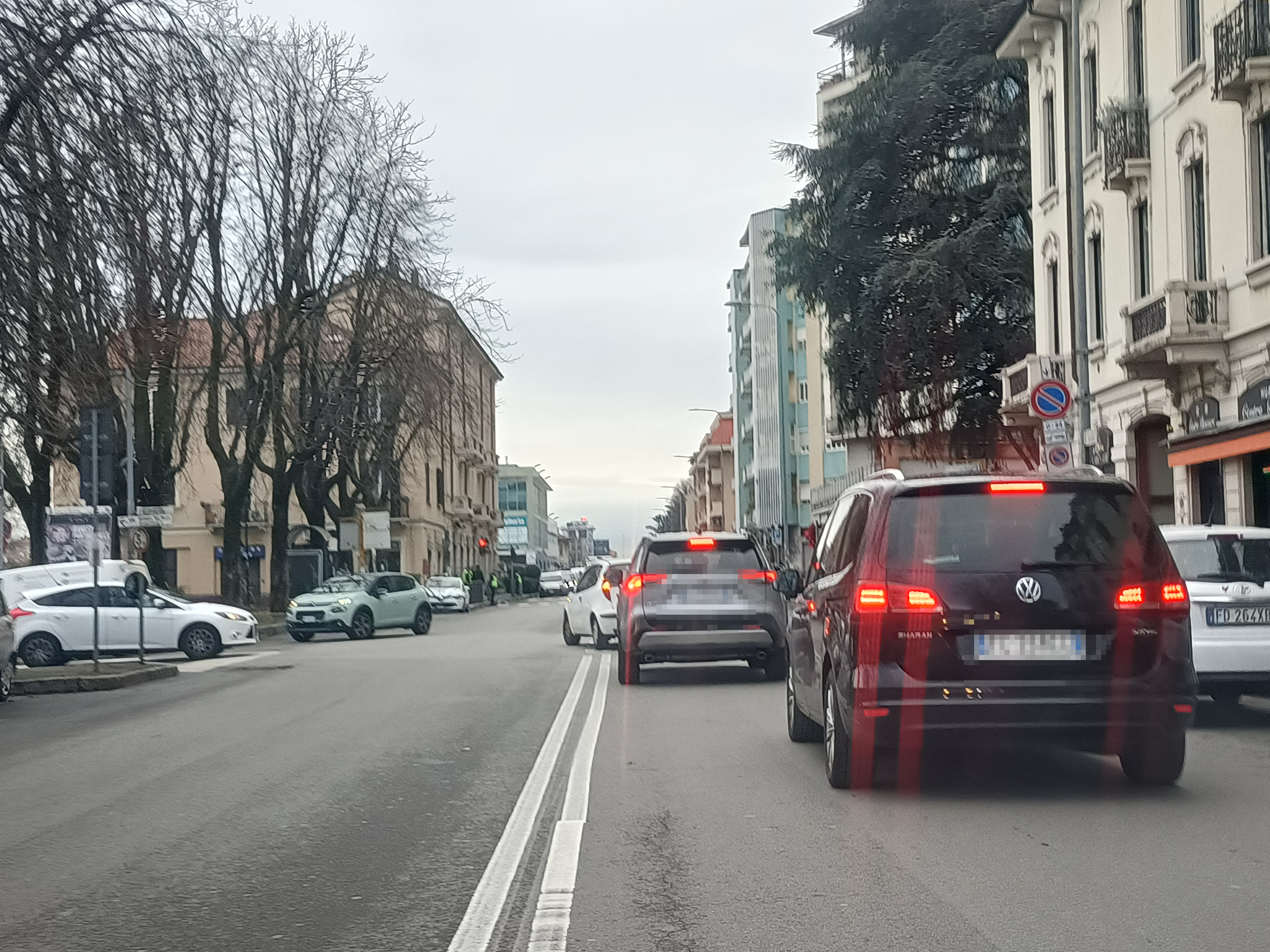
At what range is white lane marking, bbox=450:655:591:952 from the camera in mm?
5719

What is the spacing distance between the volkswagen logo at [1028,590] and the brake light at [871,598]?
2.30 feet

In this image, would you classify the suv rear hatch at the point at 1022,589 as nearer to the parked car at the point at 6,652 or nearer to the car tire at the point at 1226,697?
the car tire at the point at 1226,697

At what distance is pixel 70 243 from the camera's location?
1508 cm

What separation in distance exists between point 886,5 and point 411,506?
164 feet

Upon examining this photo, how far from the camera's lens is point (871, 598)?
28.2ft

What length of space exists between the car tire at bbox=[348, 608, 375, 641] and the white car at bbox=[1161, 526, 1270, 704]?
24449mm

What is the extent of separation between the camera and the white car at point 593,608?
2619 cm

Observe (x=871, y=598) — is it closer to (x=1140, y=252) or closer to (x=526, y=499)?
(x=1140, y=252)

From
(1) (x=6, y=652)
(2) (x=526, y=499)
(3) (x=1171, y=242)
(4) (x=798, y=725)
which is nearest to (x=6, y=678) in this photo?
(1) (x=6, y=652)

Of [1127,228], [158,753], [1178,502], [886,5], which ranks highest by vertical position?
[886,5]

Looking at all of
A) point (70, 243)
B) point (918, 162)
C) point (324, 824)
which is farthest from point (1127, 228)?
point (324, 824)

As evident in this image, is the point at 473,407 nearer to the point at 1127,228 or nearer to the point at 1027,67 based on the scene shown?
the point at 1027,67

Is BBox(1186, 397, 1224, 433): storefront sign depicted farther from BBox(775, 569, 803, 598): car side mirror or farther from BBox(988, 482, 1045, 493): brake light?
BBox(988, 482, 1045, 493): brake light

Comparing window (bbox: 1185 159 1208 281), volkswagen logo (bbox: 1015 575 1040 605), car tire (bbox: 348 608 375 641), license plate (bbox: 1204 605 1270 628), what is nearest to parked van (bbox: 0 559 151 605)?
car tire (bbox: 348 608 375 641)
